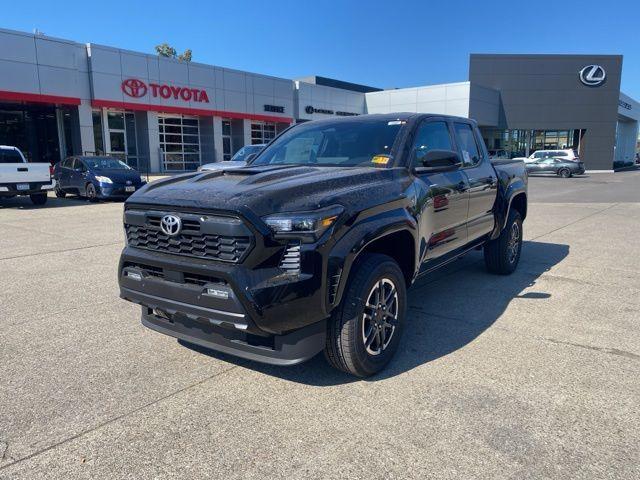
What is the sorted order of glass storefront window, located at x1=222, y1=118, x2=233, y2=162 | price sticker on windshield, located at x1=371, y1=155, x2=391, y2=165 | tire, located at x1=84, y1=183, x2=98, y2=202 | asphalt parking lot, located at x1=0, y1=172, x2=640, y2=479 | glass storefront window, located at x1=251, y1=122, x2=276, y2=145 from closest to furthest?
1. asphalt parking lot, located at x1=0, y1=172, x2=640, y2=479
2. price sticker on windshield, located at x1=371, y1=155, x2=391, y2=165
3. tire, located at x1=84, y1=183, x2=98, y2=202
4. glass storefront window, located at x1=222, y1=118, x2=233, y2=162
5. glass storefront window, located at x1=251, y1=122, x2=276, y2=145

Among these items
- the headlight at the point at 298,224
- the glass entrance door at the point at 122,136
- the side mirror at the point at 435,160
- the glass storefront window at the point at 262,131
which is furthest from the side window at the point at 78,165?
the glass storefront window at the point at 262,131

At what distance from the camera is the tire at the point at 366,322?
10.8 ft

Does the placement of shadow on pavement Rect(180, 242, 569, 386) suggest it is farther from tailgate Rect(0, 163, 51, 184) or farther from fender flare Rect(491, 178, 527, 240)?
tailgate Rect(0, 163, 51, 184)

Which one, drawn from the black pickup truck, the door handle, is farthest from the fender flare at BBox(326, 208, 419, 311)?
the door handle

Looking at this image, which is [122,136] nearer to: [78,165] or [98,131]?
[98,131]

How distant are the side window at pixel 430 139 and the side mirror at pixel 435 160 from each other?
1.5 inches

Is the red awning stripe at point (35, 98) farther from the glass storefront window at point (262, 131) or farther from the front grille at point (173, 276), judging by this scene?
the front grille at point (173, 276)

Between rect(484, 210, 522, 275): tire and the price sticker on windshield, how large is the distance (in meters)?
2.76

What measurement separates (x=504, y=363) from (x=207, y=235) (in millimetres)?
2413

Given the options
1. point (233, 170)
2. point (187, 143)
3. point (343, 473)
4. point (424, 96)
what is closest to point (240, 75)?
point (187, 143)

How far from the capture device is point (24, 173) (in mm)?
14891

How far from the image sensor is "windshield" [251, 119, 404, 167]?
14.2 ft

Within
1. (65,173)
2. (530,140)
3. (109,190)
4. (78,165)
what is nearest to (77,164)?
(78,165)

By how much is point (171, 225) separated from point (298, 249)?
892 millimetres
